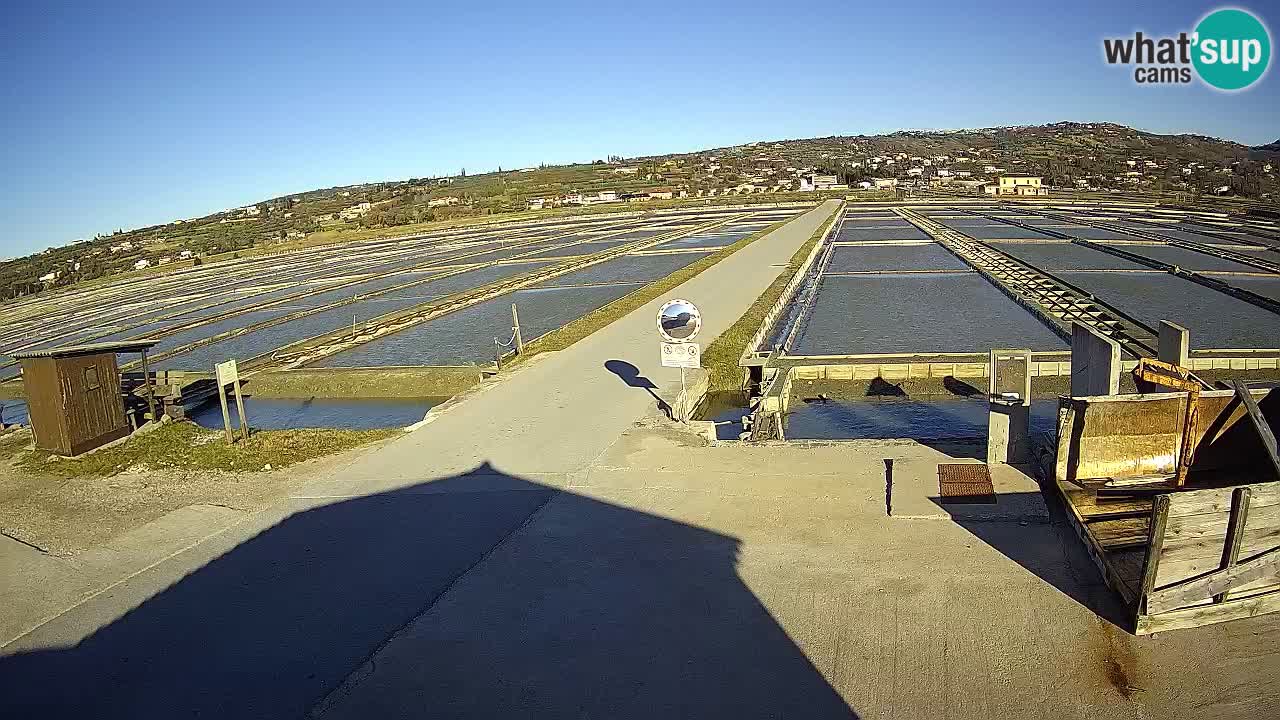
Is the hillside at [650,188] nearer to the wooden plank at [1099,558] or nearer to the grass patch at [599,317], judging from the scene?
the grass patch at [599,317]

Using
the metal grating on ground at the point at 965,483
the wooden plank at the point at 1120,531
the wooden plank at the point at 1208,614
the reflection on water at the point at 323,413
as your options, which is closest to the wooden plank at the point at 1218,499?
the wooden plank at the point at 1208,614

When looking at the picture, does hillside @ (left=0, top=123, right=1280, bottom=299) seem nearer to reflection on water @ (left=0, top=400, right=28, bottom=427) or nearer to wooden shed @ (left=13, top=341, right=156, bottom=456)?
reflection on water @ (left=0, top=400, right=28, bottom=427)

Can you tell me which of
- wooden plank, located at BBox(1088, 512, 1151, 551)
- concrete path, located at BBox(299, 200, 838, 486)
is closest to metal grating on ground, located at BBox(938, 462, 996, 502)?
wooden plank, located at BBox(1088, 512, 1151, 551)

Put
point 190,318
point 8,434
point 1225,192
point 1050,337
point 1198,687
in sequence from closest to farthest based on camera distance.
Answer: point 1198,687 < point 8,434 < point 1050,337 < point 190,318 < point 1225,192

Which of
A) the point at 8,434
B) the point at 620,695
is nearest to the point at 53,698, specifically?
the point at 620,695

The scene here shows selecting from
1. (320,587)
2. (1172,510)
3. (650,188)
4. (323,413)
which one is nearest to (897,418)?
(1172,510)

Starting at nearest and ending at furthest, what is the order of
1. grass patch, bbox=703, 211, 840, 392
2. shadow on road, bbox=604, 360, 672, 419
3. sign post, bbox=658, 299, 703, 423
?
sign post, bbox=658, 299, 703, 423 < shadow on road, bbox=604, 360, 672, 419 < grass patch, bbox=703, 211, 840, 392

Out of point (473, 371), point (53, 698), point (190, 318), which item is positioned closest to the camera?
point (53, 698)

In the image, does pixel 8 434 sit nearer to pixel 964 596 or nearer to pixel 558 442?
pixel 558 442
